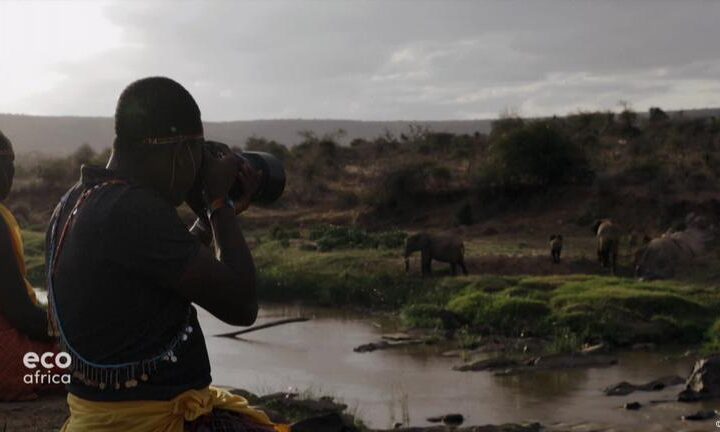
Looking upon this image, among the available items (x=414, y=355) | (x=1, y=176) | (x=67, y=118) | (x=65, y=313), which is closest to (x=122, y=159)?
(x=65, y=313)

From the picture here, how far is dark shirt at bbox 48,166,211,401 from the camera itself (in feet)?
8.05

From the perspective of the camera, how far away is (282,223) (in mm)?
25906

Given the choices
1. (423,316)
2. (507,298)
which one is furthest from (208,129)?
(507,298)

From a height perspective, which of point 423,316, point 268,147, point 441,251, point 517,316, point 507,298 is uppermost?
point 268,147

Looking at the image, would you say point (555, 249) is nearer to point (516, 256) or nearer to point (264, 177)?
point (516, 256)

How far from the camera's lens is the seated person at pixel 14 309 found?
4469 mm

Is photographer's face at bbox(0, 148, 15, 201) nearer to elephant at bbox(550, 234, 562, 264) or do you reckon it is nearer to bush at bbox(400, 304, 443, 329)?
bush at bbox(400, 304, 443, 329)

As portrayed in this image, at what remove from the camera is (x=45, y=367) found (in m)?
5.00

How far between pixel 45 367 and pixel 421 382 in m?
6.83

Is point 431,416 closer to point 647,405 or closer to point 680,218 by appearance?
point 647,405

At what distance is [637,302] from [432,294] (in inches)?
128

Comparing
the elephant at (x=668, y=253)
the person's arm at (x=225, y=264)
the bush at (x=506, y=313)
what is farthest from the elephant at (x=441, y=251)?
the person's arm at (x=225, y=264)

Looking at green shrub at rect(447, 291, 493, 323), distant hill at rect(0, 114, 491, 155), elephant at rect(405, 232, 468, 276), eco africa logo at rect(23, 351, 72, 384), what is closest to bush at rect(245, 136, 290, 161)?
elephant at rect(405, 232, 468, 276)

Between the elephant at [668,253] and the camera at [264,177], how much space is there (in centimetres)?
1394
